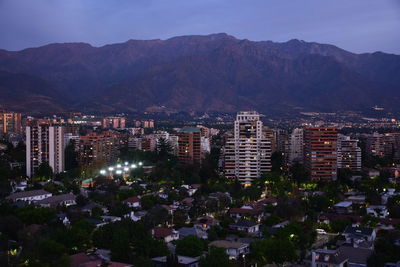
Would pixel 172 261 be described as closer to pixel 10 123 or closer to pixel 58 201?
pixel 58 201

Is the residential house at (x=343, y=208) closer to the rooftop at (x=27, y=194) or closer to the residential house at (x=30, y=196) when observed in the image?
the residential house at (x=30, y=196)

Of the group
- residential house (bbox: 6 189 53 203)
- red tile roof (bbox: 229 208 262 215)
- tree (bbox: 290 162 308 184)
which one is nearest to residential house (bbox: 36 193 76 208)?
residential house (bbox: 6 189 53 203)

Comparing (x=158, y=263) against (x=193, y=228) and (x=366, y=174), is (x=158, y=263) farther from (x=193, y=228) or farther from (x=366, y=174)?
(x=366, y=174)

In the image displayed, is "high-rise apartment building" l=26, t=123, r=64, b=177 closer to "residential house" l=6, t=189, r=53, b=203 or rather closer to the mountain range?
"residential house" l=6, t=189, r=53, b=203

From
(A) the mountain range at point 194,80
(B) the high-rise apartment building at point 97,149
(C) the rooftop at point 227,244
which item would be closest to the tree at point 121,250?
(C) the rooftop at point 227,244

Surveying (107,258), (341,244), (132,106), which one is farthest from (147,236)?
(132,106)

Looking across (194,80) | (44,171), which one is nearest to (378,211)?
(44,171)
